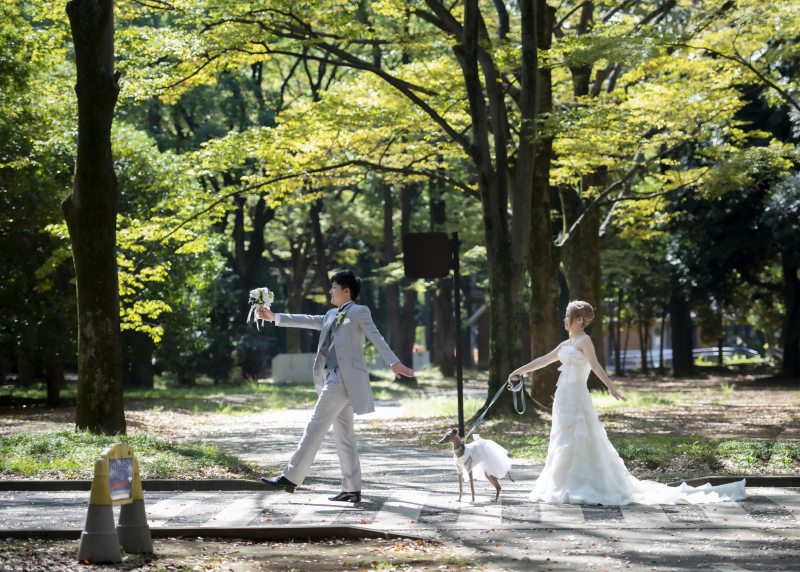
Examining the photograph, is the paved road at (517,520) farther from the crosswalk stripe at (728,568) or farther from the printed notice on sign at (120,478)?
the printed notice on sign at (120,478)

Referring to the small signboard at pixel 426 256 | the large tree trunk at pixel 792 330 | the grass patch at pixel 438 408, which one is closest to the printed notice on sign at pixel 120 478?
the small signboard at pixel 426 256

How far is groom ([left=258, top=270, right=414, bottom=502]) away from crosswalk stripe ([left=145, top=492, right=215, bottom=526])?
2.46 feet

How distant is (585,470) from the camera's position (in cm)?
749

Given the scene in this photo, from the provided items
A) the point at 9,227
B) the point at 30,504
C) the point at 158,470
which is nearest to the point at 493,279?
the point at 158,470

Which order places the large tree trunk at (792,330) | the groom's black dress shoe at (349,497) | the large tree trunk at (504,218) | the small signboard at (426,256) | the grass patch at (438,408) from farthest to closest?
the large tree trunk at (792,330)
the grass patch at (438,408)
the large tree trunk at (504,218)
the small signboard at (426,256)
the groom's black dress shoe at (349,497)

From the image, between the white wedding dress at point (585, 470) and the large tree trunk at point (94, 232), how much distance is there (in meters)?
6.61

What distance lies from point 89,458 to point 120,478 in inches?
182

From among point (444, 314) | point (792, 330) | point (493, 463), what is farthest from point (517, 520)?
point (444, 314)

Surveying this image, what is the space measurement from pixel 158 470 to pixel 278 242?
36170mm

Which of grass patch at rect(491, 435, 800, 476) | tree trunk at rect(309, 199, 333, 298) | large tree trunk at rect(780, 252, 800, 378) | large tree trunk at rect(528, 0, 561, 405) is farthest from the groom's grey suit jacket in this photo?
tree trunk at rect(309, 199, 333, 298)

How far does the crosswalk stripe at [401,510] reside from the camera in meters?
6.42

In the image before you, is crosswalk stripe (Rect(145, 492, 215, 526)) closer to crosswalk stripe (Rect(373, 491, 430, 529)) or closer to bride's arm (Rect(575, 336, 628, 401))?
crosswalk stripe (Rect(373, 491, 430, 529))

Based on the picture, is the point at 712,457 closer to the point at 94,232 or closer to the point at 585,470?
the point at 585,470

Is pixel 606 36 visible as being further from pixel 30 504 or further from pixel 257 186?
pixel 30 504
